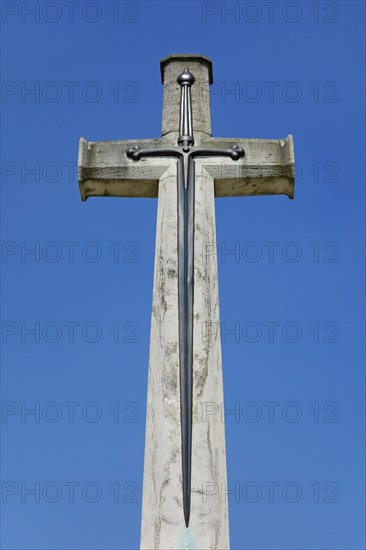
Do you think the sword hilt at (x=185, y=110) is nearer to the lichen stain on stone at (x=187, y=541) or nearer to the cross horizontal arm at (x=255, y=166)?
the cross horizontal arm at (x=255, y=166)

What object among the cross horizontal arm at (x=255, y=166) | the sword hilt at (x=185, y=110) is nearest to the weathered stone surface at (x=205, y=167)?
the cross horizontal arm at (x=255, y=166)

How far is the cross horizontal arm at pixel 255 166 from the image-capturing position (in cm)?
809

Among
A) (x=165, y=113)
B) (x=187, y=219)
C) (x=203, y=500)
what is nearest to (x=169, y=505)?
(x=203, y=500)

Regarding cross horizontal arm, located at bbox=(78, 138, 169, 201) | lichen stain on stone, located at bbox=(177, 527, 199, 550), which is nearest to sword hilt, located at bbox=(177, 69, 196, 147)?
cross horizontal arm, located at bbox=(78, 138, 169, 201)

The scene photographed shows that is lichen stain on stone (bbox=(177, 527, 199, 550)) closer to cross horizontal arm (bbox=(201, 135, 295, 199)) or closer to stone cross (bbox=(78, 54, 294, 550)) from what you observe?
stone cross (bbox=(78, 54, 294, 550))

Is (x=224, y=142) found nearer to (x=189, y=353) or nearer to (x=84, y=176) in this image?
(x=84, y=176)

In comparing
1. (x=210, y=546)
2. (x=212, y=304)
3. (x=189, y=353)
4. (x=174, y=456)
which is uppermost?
(x=212, y=304)

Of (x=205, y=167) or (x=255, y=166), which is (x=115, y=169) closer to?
(x=205, y=167)

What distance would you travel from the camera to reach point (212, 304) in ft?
24.3

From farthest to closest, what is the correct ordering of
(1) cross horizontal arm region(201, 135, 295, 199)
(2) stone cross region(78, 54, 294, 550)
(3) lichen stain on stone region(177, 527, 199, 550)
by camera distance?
(1) cross horizontal arm region(201, 135, 295, 199)
(2) stone cross region(78, 54, 294, 550)
(3) lichen stain on stone region(177, 527, 199, 550)

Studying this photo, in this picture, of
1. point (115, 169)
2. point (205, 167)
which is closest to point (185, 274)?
point (205, 167)

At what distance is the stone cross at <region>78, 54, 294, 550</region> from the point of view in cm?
669

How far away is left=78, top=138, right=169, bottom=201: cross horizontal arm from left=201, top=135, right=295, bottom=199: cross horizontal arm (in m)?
0.51

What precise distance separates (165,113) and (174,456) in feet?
11.8
